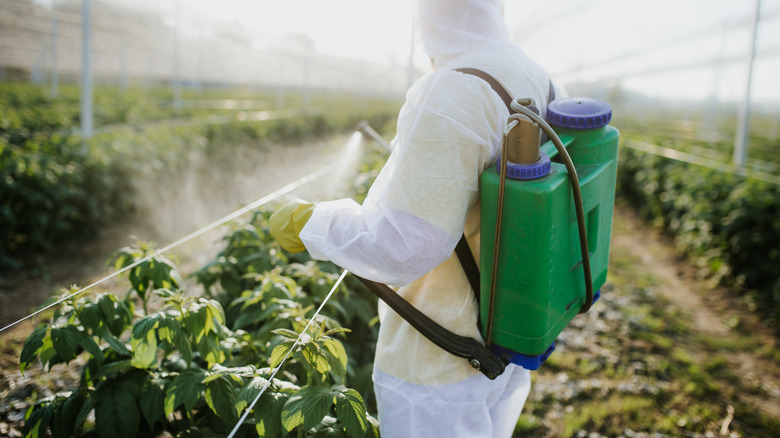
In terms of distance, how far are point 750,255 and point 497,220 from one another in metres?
4.41

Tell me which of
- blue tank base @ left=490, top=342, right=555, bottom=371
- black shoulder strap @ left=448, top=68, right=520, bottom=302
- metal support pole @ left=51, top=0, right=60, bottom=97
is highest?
metal support pole @ left=51, top=0, right=60, bottom=97

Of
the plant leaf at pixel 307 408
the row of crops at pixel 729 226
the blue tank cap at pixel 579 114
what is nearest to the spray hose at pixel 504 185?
the blue tank cap at pixel 579 114

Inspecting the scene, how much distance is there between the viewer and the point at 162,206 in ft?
21.3

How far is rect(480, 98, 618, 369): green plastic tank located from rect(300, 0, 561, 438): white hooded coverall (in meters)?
0.09

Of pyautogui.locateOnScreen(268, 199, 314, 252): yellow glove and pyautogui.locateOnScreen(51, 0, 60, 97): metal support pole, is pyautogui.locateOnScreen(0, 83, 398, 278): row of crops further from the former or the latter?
pyautogui.locateOnScreen(51, 0, 60, 97): metal support pole

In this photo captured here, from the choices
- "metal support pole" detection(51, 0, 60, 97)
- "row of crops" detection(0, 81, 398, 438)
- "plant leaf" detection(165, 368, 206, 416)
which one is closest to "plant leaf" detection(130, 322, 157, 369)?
"row of crops" detection(0, 81, 398, 438)

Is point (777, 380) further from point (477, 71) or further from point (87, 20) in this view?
point (87, 20)

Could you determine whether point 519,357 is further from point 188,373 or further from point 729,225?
point 729,225

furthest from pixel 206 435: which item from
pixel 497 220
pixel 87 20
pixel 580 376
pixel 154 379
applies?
pixel 87 20

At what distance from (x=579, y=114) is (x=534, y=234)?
414mm

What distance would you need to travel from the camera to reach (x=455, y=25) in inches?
56.6

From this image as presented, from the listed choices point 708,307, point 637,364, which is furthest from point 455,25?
point 708,307

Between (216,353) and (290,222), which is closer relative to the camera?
(290,222)

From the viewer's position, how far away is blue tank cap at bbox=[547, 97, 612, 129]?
4.46ft
